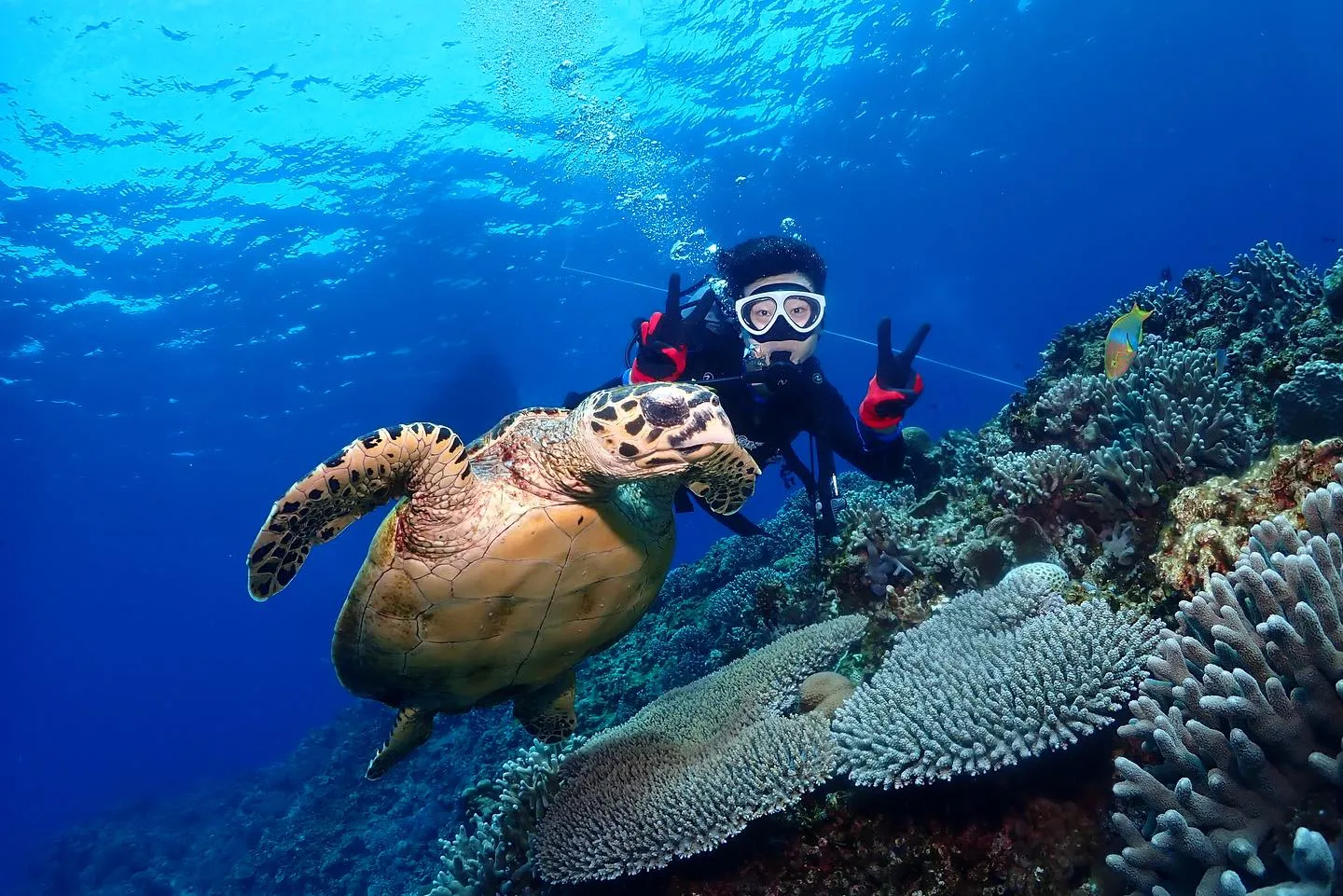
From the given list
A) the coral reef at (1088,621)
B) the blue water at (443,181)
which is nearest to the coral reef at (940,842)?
the coral reef at (1088,621)

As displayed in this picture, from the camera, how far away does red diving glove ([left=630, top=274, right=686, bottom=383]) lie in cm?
502

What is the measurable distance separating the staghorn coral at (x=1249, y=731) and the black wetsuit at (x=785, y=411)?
329 centimetres

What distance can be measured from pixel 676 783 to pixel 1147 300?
7.38 meters

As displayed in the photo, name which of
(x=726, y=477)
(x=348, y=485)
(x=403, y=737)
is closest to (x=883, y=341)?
(x=726, y=477)

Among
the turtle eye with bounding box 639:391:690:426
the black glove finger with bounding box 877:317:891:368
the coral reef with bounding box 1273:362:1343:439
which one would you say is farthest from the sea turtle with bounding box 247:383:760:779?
the coral reef with bounding box 1273:362:1343:439

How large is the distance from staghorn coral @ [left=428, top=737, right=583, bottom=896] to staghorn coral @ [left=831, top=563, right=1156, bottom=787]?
2248 millimetres

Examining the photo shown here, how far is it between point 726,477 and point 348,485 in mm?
1872

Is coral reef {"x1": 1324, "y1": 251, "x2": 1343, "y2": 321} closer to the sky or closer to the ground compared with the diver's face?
closer to the ground

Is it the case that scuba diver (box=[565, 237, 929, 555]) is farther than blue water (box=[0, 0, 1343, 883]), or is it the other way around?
blue water (box=[0, 0, 1343, 883])

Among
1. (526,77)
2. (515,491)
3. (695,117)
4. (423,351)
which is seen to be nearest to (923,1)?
(695,117)

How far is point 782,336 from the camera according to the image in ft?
17.8

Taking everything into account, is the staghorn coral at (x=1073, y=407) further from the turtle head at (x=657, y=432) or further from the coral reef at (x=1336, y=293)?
the turtle head at (x=657, y=432)

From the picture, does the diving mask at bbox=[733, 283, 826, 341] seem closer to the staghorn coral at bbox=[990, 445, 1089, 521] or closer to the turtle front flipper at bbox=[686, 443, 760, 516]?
the staghorn coral at bbox=[990, 445, 1089, 521]

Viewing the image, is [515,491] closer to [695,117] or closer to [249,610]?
[695,117]
